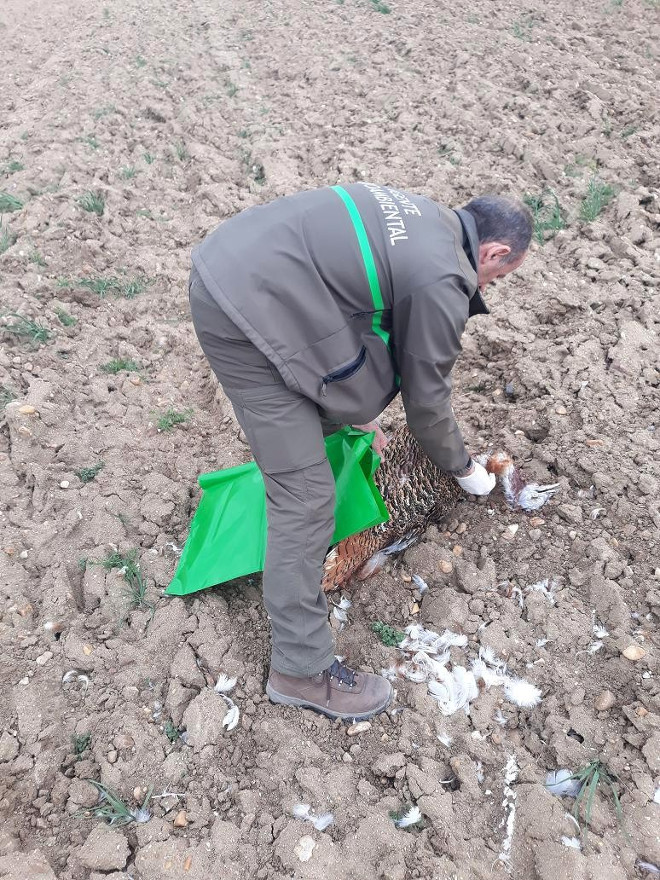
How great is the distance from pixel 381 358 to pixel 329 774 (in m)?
1.48

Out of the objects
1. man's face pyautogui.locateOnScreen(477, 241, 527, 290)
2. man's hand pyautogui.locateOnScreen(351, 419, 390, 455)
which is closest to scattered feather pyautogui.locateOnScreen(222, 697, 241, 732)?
man's hand pyautogui.locateOnScreen(351, 419, 390, 455)

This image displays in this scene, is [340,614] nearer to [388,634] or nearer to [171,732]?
[388,634]

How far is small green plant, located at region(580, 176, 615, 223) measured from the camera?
174 inches

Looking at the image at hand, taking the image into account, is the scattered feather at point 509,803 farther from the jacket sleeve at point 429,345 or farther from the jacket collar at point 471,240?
the jacket collar at point 471,240

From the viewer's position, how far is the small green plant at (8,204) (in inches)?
196

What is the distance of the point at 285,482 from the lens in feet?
7.18

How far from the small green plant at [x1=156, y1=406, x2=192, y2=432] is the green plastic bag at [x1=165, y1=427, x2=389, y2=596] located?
750 mm

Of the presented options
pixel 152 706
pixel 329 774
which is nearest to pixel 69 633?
pixel 152 706

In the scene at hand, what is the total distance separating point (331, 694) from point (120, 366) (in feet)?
8.11

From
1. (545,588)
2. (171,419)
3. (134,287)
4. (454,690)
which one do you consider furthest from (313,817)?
(134,287)

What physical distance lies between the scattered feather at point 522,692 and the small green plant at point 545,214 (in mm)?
3183

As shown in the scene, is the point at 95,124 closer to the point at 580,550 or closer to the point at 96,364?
the point at 96,364

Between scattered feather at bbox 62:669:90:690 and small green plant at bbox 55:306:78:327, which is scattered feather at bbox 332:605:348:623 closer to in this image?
scattered feather at bbox 62:669:90:690

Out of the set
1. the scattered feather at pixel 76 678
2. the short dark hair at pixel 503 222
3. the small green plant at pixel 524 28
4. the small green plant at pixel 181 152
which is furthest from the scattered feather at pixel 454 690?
the small green plant at pixel 524 28
